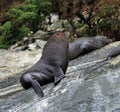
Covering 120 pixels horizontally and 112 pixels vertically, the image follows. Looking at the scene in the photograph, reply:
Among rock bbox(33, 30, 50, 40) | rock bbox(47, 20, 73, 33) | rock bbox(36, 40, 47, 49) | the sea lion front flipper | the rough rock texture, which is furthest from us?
rock bbox(47, 20, 73, 33)

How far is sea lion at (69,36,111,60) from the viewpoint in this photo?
46.8ft

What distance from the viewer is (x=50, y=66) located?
959 cm

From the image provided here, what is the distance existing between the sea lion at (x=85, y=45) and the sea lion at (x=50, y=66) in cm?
433

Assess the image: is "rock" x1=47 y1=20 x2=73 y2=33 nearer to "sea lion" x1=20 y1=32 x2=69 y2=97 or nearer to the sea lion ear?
"sea lion" x1=20 y1=32 x2=69 y2=97

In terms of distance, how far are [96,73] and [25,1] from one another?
35.2ft

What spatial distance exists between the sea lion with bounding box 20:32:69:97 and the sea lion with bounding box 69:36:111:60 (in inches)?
170

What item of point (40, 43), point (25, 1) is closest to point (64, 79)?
point (40, 43)

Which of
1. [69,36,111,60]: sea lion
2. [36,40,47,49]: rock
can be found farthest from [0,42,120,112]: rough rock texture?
[36,40,47,49]: rock

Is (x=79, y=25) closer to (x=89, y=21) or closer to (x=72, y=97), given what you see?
(x=89, y=21)

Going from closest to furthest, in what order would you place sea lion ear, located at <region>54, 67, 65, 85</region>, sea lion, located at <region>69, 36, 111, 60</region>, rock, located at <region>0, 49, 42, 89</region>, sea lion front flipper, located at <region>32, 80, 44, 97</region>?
sea lion front flipper, located at <region>32, 80, 44, 97</region>
sea lion ear, located at <region>54, 67, 65, 85</region>
rock, located at <region>0, 49, 42, 89</region>
sea lion, located at <region>69, 36, 111, 60</region>

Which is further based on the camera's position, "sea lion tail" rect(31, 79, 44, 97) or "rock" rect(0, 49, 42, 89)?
"rock" rect(0, 49, 42, 89)

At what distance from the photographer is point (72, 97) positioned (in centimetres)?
790

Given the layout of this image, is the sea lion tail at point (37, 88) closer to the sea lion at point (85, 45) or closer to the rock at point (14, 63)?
the rock at point (14, 63)

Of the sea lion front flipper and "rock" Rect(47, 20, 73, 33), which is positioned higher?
the sea lion front flipper
